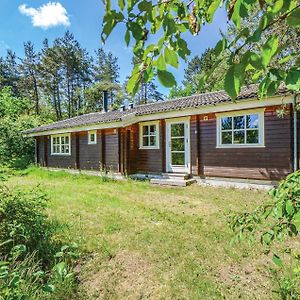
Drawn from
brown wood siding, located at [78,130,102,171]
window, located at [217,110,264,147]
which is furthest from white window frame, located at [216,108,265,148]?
brown wood siding, located at [78,130,102,171]

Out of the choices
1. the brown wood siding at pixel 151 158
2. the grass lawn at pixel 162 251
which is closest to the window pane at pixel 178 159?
the brown wood siding at pixel 151 158

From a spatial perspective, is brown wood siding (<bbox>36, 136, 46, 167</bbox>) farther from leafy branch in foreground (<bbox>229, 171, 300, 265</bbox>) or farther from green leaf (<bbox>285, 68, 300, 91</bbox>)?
green leaf (<bbox>285, 68, 300, 91</bbox>)

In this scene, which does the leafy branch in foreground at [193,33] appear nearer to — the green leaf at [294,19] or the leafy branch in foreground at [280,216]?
the green leaf at [294,19]

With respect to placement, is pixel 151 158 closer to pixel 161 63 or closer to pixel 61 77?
pixel 161 63

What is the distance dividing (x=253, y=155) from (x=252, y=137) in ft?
2.07

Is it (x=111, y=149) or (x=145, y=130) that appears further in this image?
(x=111, y=149)

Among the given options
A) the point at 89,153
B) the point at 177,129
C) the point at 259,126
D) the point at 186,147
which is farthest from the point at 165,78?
the point at 89,153

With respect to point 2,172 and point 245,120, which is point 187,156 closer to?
point 245,120

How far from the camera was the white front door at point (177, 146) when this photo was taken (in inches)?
485

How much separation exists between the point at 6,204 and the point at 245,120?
813 centimetres

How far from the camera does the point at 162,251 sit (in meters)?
4.61

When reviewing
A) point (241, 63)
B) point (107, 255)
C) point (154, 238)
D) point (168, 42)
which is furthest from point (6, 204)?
point (241, 63)

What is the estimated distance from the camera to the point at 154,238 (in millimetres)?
5188

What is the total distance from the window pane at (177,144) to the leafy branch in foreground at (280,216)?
10.4m
